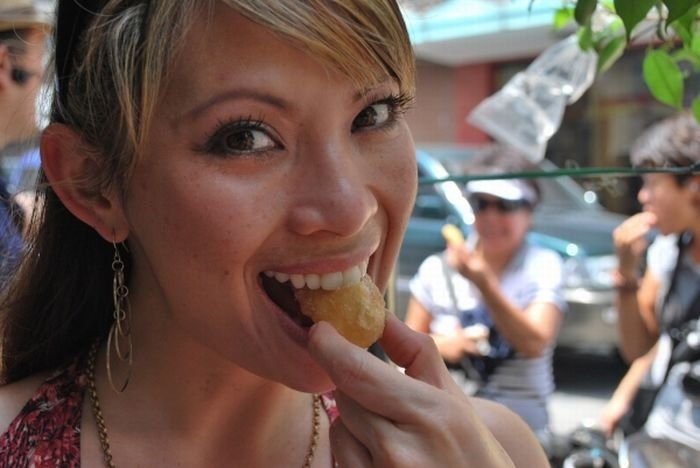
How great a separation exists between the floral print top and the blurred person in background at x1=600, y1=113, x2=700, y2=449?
92.3 inches

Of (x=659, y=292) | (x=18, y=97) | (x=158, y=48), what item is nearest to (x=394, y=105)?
(x=158, y=48)

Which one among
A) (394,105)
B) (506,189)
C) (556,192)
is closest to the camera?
(394,105)

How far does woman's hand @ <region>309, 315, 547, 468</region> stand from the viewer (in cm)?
116

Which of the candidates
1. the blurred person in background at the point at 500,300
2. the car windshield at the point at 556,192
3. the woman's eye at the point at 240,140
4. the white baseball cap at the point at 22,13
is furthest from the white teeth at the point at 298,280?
the car windshield at the point at 556,192

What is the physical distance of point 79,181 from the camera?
148 centimetres

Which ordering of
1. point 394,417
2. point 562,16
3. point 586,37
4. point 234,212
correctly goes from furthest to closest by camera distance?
point 562,16 < point 586,37 < point 234,212 < point 394,417

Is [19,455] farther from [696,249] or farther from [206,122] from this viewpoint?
[696,249]

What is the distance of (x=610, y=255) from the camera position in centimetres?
689

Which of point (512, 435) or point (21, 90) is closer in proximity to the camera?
point (512, 435)

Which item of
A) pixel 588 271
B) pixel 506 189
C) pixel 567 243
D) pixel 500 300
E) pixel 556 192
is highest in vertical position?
pixel 506 189

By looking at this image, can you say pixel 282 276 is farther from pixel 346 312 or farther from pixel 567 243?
pixel 567 243

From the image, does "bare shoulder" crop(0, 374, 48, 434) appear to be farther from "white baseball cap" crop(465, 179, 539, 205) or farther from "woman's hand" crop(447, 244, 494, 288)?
"white baseball cap" crop(465, 179, 539, 205)

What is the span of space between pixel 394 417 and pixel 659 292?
3.00m

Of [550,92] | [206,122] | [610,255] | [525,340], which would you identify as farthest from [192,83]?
[610,255]
